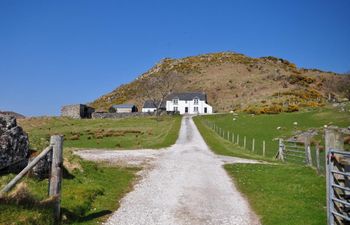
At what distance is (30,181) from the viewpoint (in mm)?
14000

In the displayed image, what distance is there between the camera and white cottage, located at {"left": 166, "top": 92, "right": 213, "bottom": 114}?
14738 cm

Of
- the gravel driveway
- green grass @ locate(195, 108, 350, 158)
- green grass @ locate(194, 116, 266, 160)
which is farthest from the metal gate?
green grass @ locate(195, 108, 350, 158)

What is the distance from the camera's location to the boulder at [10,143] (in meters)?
13.2

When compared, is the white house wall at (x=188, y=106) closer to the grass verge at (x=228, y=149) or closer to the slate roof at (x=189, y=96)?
the slate roof at (x=189, y=96)

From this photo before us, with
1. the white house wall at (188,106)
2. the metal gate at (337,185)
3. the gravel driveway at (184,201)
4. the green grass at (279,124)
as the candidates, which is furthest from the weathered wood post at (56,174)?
the white house wall at (188,106)

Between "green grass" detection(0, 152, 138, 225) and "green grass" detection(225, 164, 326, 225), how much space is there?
Answer: 5475mm

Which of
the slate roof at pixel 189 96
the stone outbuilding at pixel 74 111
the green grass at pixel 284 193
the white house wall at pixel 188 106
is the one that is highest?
the slate roof at pixel 189 96

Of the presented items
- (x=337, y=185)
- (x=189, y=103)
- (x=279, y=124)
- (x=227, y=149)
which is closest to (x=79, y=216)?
(x=337, y=185)

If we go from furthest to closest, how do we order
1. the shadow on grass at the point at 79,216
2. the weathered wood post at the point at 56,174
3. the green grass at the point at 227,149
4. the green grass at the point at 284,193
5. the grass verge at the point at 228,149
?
the green grass at the point at 227,149 < the grass verge at the point at 228,149 < the green grass at the point at 284,193 < the shadow on grass at the point at 79,216 < the weathered wood post at the point at 56,174

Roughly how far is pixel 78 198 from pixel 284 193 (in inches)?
344

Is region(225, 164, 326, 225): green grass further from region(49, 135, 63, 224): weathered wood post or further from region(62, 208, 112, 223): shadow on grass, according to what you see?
region(49, 135, 63, 224): weathered wood post

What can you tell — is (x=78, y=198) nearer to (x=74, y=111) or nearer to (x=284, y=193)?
(x=284, y=193)

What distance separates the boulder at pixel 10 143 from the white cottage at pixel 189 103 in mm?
133342

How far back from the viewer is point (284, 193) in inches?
675
